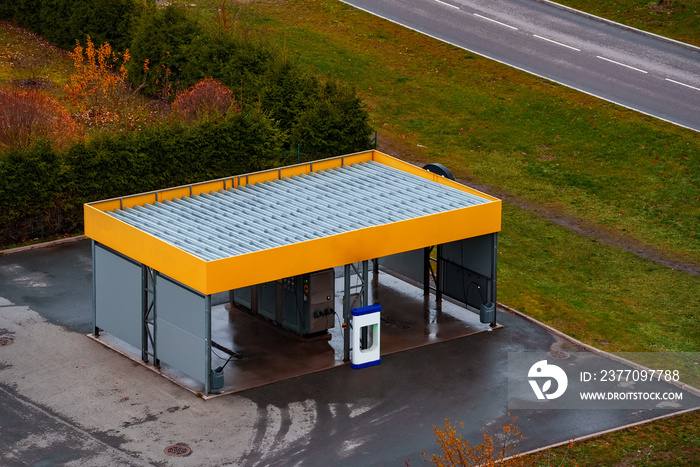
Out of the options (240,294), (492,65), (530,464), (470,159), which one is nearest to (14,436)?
(240,294)

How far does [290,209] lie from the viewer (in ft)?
87.2

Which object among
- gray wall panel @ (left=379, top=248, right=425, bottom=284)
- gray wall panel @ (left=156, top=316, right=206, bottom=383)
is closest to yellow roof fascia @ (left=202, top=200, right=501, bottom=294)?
gray wall panel @ (left=156, top=316, right=206, bottom=383)

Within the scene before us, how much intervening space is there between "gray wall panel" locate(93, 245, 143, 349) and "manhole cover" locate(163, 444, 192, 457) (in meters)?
4.35

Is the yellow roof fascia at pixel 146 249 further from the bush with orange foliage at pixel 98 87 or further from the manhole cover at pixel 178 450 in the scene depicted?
the bush with orange foliage at pixel 98 87

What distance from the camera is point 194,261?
2258 centimetres

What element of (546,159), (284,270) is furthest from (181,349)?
(546,159)

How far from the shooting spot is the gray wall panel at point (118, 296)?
986 inches

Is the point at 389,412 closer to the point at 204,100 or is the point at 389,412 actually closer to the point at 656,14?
the point at 204,100

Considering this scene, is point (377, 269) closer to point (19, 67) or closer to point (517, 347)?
point (517, 347)

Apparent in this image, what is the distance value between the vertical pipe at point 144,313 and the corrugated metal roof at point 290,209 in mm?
923

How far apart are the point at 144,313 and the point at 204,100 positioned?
12864 mm

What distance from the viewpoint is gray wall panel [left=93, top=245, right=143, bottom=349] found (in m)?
25.0

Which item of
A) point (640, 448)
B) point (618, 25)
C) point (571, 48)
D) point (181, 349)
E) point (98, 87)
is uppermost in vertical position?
Result: point (618, 25)

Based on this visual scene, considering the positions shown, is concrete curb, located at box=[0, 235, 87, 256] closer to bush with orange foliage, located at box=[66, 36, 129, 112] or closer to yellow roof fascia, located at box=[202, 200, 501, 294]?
bush with orange foliage, located at box=[66, 36, 129, 112]
